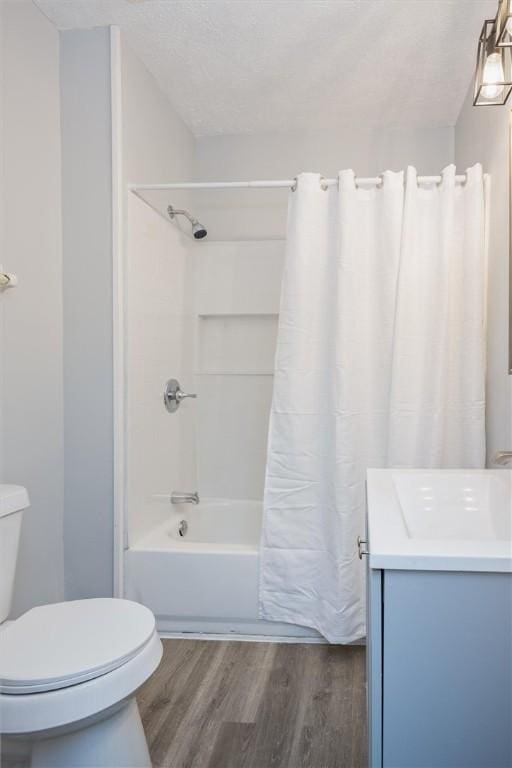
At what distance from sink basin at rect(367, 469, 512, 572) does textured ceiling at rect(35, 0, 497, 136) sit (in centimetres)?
162

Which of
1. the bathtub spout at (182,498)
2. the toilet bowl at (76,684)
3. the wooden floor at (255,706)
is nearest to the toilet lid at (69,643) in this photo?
the toilet bowl at (76,684)

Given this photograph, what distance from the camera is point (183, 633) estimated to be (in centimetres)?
261

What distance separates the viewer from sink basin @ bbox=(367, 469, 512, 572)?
38.8 inches

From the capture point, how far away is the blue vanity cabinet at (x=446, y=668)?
973 millimetres

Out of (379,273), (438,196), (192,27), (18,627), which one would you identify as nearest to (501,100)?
(438,196)

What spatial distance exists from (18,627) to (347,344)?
1495 mm

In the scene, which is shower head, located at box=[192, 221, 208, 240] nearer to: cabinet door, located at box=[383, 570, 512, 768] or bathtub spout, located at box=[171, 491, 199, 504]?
bathtub spout, located at box=[171, 491, 199, 504]

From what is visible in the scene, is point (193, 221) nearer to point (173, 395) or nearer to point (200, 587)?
point (173, 395)

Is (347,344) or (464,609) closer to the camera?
(464,609)

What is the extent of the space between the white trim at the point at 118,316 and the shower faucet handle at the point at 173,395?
0.54 meters

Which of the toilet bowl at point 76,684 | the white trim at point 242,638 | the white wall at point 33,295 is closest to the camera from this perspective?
the toilet bowl at point 76,684

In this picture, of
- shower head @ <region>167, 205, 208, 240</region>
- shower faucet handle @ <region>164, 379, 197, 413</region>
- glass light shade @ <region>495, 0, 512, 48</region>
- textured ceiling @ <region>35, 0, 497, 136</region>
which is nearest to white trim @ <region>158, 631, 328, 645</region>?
shower faucet handle @ <region>164, 379, 197, 413</region>

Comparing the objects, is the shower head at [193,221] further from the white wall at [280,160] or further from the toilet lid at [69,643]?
the toilet lid at [69,643]

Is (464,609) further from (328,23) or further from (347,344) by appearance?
(328,23)
